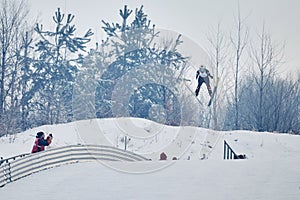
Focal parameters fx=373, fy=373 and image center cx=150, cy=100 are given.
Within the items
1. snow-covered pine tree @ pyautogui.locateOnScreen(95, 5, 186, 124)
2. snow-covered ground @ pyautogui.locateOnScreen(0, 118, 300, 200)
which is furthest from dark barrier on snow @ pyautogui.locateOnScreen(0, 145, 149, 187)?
snow-covered pine tree @ pyautogui.locateOnScreen(95, 5, 186, 124)

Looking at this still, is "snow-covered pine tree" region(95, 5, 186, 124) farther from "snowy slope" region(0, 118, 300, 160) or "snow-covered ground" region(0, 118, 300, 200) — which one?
"snow-covered ground" region(0, 118, 300, 200)

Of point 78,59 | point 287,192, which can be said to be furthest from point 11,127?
point 287,192

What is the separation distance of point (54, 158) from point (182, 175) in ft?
17.8

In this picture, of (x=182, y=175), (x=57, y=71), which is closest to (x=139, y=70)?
(x=57, y=71)

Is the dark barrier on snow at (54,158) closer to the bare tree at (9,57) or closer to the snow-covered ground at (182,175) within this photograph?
the snow-covered ground at (182,175)

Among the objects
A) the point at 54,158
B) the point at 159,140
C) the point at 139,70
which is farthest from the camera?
the point at 139,70

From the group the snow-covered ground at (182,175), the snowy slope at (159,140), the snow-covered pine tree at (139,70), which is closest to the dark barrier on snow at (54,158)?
the snow-covered ground at (182,175)

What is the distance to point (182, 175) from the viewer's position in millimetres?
12109

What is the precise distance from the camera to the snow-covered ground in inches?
387

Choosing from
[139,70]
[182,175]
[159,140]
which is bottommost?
[182,175]

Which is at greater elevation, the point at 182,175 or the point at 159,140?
the point at 159,140

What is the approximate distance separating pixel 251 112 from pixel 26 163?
2140cm

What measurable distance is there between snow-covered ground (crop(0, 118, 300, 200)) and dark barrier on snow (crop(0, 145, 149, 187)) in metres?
0.37

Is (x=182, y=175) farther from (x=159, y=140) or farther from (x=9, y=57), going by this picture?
(x=9, y=57)
